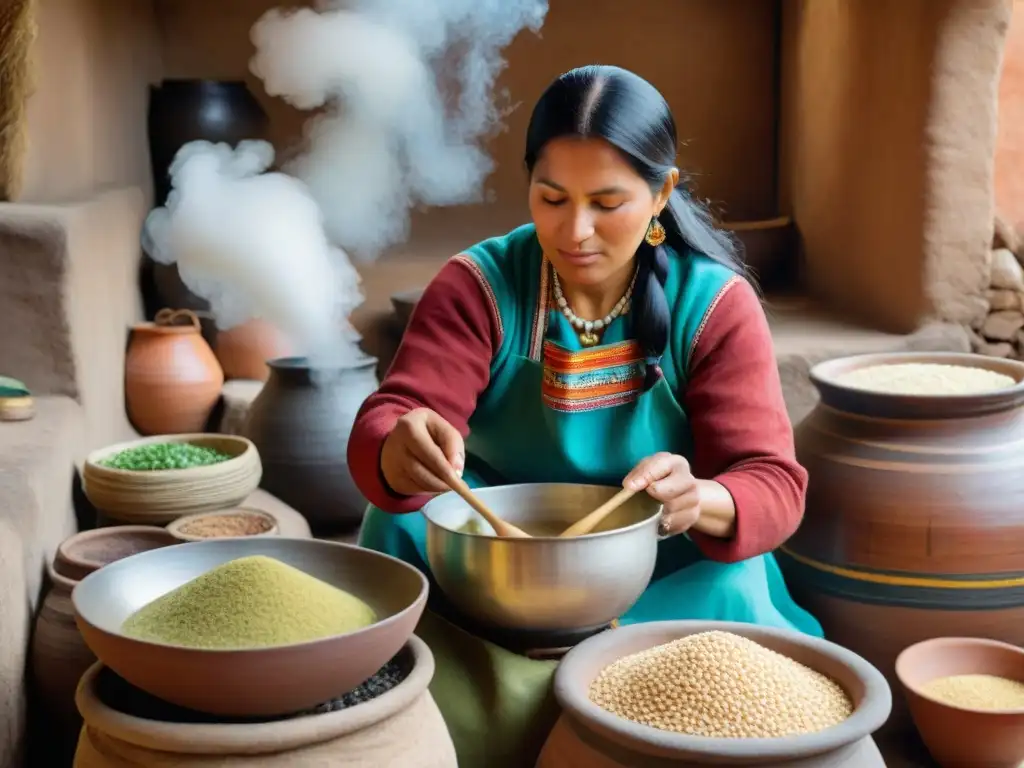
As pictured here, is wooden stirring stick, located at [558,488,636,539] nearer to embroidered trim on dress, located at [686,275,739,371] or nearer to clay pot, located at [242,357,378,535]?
embroidered trim on dress, located at [686,275,739,371]

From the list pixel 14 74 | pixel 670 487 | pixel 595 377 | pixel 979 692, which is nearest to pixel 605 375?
pixel 595 377

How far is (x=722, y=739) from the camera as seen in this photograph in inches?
58.1

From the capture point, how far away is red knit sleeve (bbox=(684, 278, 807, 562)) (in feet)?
6.45

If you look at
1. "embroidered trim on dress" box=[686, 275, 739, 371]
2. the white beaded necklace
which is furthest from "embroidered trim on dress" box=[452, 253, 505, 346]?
"embroidered trim on dress" box=[686, 275, 739, 371]

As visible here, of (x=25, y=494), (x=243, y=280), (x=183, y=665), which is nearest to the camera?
(x=183, y=665)

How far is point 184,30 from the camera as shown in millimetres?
5805

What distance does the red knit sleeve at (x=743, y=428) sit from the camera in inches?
77.4

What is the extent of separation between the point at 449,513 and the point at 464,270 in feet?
1.60

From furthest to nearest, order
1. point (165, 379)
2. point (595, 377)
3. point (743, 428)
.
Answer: point (165, 379) → point (595, 377) → point (743, 428)

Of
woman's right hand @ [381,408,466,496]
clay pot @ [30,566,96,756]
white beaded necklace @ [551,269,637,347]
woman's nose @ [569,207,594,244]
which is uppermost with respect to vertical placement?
woman's nose @ [569,207,594,244]

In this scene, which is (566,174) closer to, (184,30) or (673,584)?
(673,584)

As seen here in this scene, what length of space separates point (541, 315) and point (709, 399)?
351 millimetres

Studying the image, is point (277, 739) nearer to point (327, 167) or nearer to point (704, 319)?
point (704, 319)

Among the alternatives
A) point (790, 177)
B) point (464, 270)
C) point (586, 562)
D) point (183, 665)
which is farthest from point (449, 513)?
point (790, 177)
